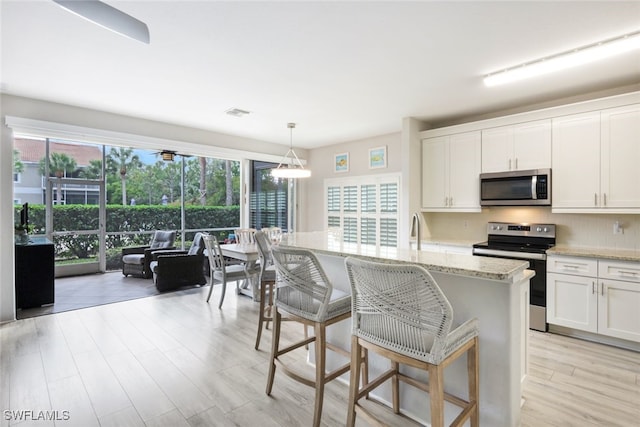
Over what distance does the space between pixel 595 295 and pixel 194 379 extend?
3729mm

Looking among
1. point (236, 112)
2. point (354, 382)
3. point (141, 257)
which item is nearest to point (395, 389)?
point (354, 382)

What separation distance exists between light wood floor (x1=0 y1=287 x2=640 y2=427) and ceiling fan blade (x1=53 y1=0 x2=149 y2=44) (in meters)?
2.38

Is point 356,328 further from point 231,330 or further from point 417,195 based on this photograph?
point 417,195

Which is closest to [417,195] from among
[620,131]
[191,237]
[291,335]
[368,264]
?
[620,131]

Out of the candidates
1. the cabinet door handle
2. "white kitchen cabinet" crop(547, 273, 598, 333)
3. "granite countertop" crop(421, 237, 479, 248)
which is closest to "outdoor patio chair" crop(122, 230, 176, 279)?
"granite countertop" crop(421, 237, 479, 248)

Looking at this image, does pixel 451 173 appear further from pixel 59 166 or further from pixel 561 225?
pixel 59 166

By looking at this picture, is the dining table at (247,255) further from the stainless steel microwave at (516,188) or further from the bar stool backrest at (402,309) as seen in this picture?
the stainless steel microwave at (516,188)

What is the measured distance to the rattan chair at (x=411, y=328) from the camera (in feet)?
4.51

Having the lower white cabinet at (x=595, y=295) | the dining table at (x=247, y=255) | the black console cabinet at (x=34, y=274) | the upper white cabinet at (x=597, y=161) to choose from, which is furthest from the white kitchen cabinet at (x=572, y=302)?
the black console cabinet at (x=34, y=274)

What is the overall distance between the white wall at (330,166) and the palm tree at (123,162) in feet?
13.1

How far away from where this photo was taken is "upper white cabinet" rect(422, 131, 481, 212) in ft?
13.5

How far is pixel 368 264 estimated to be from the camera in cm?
148

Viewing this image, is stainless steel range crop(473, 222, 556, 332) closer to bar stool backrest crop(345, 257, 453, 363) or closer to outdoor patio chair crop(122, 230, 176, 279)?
bar stool backrest crop(345, 257, 453, 363)

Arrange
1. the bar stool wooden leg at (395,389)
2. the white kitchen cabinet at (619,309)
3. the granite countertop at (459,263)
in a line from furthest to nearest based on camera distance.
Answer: the white kitchen cabinet at (619,309) → the bar stool wooden leg at (395,389) → the granite countertop at (459,263)
